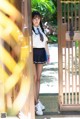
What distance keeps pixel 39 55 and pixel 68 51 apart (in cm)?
56

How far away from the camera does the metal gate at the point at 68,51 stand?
20.4 ft

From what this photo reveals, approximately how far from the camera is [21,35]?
418 cm

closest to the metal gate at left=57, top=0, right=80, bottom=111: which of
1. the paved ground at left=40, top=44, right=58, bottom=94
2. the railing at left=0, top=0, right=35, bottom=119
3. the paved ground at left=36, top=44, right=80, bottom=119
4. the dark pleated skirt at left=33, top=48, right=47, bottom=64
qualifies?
the paved ground at left=36, top=44, right=80, bottom=119

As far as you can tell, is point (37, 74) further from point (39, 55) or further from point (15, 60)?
point (15, 60)

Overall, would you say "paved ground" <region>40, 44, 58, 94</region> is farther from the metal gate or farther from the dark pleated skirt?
the dark pleated skirt

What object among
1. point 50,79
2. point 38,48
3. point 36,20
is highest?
point 36,20

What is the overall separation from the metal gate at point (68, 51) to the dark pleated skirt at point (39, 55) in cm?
33

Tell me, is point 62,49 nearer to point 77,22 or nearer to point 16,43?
point 77,22

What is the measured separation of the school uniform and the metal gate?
0.33 m

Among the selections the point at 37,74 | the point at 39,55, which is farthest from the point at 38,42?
the point at 37,74

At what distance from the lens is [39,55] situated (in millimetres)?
6055

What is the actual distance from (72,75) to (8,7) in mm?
2904

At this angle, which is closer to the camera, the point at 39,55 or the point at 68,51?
the point at 39,55

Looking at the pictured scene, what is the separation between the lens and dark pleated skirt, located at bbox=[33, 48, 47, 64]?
6.04 m
